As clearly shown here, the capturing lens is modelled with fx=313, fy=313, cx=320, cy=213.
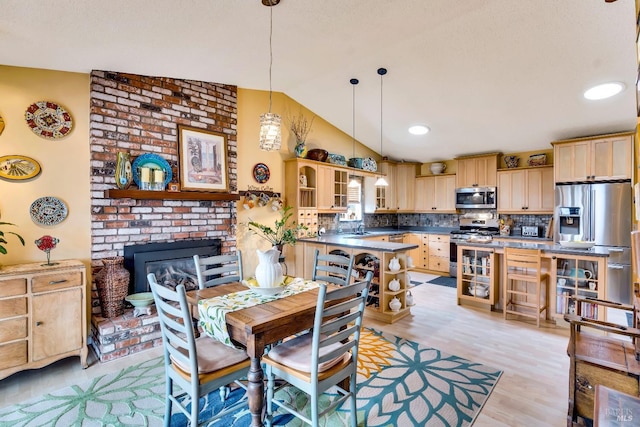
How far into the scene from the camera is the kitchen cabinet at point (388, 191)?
6.69 metres

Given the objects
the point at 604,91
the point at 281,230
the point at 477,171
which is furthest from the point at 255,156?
the point at 604,91

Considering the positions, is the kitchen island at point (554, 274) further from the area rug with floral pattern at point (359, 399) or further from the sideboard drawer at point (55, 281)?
the sideboard drawer at point (55, 281)

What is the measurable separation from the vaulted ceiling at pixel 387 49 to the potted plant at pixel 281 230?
1910mm

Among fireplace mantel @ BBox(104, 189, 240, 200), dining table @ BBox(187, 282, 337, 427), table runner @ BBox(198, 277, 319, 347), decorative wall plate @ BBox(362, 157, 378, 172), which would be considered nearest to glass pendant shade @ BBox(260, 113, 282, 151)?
table runner @ BBox(198, 277, 319, 347)

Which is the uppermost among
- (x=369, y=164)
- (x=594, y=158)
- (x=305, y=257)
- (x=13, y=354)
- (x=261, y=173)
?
(x=369, y=164)

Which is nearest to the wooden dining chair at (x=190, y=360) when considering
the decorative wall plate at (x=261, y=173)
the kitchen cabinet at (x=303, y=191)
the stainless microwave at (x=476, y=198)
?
the decorative wall plate at (x=261, y=173)

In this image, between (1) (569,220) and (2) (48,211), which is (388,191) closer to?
(1) (569,220)

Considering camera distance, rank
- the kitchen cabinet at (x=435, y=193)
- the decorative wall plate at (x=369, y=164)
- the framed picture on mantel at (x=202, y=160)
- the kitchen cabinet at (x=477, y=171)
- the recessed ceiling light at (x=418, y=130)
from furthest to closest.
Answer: the kitchen cabinet at (x=435, y=193) < the decorative wall plate at (x=369, y=164) < the kitchen cabinet at (x=477, y=171) < the recessed ceiling light at (x=418, y=130) < the framed picture on mantel at (x=202, y=160)

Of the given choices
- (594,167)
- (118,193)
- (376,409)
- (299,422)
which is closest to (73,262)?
(118,193)

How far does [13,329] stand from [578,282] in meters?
5.37

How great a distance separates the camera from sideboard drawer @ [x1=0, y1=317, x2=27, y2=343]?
7.85 ft

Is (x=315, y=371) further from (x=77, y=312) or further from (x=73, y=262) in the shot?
(x=73, y=262)

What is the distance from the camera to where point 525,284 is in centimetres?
387

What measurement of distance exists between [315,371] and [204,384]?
0.61 metres
